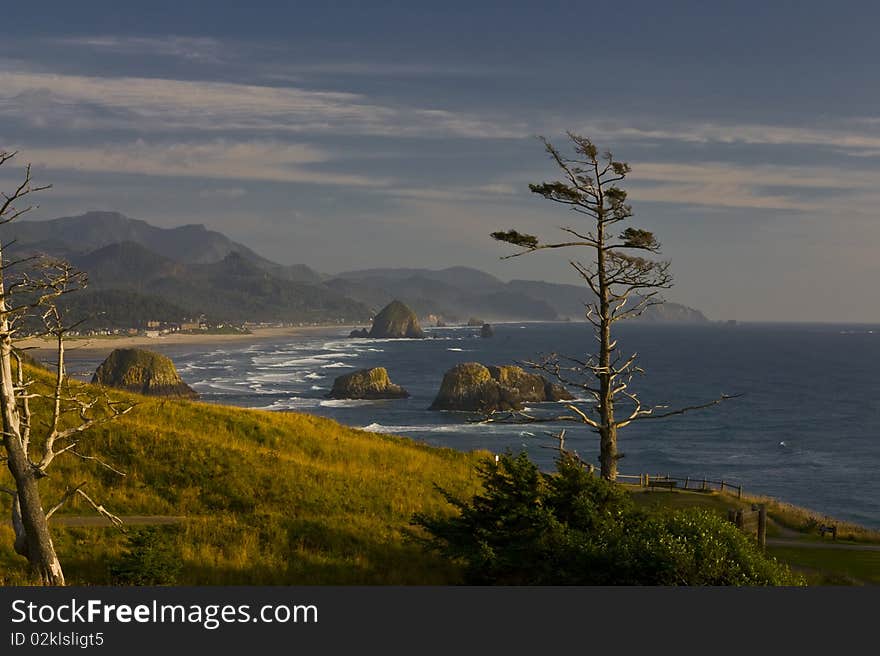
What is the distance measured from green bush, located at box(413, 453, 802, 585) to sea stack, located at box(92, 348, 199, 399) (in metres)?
105

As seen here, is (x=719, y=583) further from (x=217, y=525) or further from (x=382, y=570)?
(x=217, y=525)

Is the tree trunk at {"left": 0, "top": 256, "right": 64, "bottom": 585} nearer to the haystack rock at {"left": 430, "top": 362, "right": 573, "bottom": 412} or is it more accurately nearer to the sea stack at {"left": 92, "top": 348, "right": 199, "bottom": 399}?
the haystack rock at {"left": 430, "top": 362, "right": 573, "bottom": 412}

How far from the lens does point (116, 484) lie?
83.0 ft

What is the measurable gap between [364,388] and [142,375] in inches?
1389

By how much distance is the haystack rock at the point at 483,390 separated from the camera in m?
114

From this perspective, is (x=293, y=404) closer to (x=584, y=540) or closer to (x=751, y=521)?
(x=751, y=521)

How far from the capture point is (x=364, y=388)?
12694 cm

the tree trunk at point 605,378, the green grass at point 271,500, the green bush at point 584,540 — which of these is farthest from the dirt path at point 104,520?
the tree trunk at point 605,378

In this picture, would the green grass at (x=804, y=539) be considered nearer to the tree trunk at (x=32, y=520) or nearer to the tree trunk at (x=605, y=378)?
the tree trunk at (x=605, y=378)

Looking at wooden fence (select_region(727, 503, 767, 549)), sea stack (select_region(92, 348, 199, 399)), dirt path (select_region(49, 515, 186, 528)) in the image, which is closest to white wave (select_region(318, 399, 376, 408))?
sea stack (select_region(92, 348, 199, 399))

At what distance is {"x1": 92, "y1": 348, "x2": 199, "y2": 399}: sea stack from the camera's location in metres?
116

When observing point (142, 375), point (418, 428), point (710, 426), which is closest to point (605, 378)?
point (418, 428)

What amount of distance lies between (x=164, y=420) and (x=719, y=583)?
26333 mm

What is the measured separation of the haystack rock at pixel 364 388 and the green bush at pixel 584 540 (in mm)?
108493
